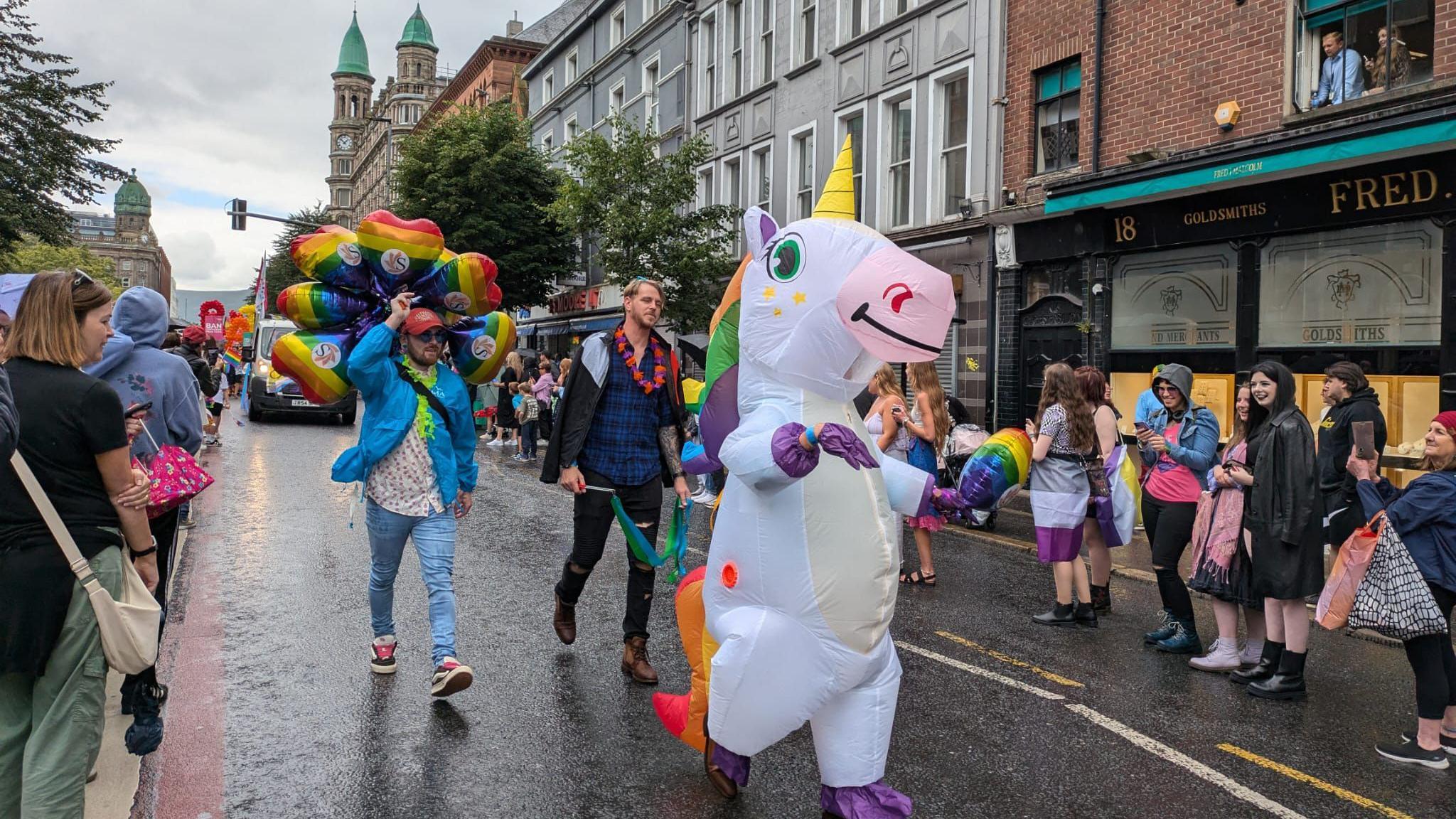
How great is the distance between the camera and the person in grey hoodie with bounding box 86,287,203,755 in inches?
185

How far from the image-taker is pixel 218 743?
A: 4.33m

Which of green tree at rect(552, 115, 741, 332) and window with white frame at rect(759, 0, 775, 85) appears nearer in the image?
green tree at rect(552, 115, 741, 332)

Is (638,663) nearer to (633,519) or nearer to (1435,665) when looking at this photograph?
(633,519)

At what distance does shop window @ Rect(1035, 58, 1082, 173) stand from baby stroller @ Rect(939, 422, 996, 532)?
6674 mm

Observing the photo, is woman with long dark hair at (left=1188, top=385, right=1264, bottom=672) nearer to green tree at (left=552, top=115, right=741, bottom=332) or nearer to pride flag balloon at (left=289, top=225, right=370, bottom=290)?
pride flag balloon at (left=289, top=225, right=370, bottom=290)

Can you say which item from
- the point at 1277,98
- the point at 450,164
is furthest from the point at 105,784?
the point at 450,164

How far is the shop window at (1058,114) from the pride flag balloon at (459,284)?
38.6ft

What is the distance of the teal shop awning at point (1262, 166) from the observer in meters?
9.73

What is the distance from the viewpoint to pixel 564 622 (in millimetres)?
5586

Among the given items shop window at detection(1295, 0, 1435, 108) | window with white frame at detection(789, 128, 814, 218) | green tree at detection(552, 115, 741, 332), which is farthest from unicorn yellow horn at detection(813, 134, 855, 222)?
window with white frame at detection(789, 128, 814, 218)

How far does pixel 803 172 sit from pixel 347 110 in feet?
371

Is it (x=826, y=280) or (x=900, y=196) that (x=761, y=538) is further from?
(x=900, y=196)

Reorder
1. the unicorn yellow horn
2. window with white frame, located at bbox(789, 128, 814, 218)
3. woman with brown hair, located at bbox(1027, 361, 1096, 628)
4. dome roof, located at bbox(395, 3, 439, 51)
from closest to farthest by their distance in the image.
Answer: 1. the unicorn yellow horn
2. woman with brown hair, located at bbox(1027, 361, 1096, 628)
3. window with white frame, located at bbox(789, 128, 814, 218)
4. dome roof, located at bbox(395, 3, 439, 51)

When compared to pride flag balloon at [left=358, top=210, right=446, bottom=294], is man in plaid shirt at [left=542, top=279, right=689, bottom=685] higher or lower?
lower
